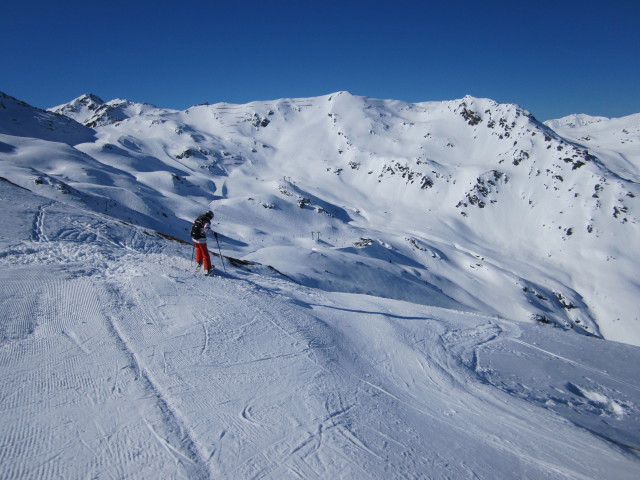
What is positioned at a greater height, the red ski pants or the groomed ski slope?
the red ski pants

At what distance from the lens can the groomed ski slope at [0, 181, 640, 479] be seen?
13.3 ft

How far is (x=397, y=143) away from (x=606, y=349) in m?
137

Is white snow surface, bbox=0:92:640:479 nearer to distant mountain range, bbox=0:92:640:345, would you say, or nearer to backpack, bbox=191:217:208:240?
backpack, bbox=191:217:208:240

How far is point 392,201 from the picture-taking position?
114 metres

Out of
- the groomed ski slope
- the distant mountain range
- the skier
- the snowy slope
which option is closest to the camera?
the groomed ski slope

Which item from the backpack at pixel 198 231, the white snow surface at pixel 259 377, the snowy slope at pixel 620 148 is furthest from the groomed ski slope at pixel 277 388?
the snowy slope at pixel 620 148

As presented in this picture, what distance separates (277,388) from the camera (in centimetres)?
545

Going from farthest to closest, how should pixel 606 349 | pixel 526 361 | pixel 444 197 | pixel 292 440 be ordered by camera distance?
pixel 444 197 → pixel 606 349 → pixel 526 361 → pixel 292 440

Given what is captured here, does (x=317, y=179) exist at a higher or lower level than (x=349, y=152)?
lower

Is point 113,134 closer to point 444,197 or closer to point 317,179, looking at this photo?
point 317,179

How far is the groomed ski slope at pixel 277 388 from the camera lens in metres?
4.05

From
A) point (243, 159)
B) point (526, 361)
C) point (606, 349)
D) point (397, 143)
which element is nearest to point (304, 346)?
point (526, 361)

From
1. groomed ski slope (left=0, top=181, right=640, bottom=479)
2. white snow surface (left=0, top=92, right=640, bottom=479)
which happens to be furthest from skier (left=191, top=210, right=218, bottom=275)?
groomed ski slope (left=0, top=181, right=640, bottom=479)

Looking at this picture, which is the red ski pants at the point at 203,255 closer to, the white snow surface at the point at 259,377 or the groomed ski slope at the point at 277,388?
the white snow surface at the point at 259,377
